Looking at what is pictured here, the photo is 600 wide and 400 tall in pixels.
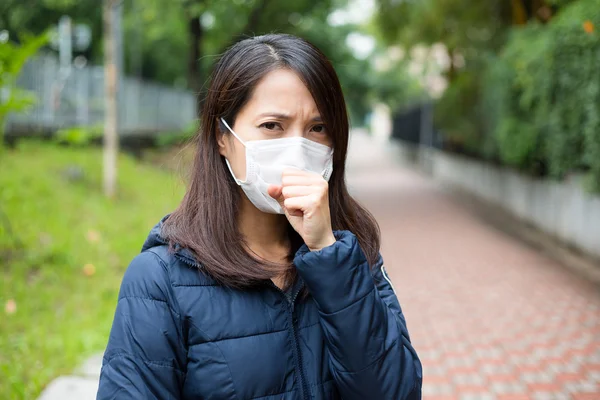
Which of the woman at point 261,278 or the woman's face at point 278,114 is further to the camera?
the woman's face at point 278,114

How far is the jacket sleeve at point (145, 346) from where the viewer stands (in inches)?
57.4

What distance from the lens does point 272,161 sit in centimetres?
172

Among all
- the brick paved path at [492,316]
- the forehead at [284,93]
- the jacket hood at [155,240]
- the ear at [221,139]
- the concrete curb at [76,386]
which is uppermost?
the forehead at [284,93]

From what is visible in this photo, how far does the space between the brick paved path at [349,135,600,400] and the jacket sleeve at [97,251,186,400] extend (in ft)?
4.11

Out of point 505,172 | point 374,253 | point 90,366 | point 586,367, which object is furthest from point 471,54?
point 374,253

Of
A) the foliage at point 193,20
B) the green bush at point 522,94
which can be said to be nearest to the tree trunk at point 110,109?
the foliage at point 193,20

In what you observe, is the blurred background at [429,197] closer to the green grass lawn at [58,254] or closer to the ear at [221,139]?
the green grass lawn at [58,254]

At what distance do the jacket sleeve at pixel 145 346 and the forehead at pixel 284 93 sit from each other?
1.71ft

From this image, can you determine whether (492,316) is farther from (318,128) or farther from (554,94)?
(318,128)

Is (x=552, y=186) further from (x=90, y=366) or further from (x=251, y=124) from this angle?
(x=251, y=124)

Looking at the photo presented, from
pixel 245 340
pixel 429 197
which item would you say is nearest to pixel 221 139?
pixel 245 340

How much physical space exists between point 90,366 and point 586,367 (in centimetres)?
361

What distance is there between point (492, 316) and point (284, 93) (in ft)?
16.5

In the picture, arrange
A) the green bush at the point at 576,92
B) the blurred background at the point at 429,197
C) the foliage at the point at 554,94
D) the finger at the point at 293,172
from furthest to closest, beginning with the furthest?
the foliage at the point at 554,94, the green bush at the point at 576,92, the blurred background at the point at 429,197, the finger at the point at 293,172
